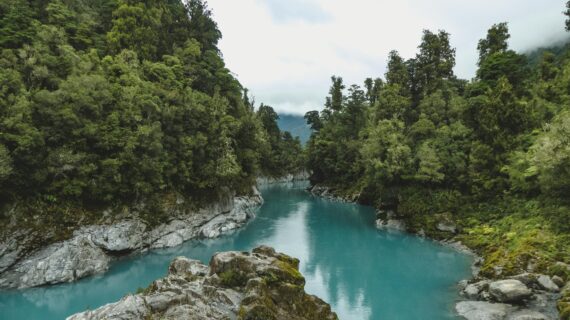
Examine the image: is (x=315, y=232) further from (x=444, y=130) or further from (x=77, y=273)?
(x=77, y=273)

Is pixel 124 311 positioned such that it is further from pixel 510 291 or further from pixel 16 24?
pixel 16 24

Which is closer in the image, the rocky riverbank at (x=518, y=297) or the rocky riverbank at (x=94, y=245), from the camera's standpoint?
the rocky riverbank at (x=518, y=297)

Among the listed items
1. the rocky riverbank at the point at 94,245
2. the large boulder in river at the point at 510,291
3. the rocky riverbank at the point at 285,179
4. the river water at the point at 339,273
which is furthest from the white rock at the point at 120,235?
the rocky riverbank at the point at 285,179

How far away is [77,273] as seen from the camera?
2508cm

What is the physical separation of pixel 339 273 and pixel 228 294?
1591cm

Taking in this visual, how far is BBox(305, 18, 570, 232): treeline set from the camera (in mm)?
27469

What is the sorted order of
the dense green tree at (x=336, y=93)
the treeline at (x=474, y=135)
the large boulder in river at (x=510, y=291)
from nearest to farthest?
the large boulder in river at (x=510, y=291) < the treeline at (x=474, y=135) < the dense green tree at (x=336, y=93)

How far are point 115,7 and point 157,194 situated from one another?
24349 mm

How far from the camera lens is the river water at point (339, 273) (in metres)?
21.2

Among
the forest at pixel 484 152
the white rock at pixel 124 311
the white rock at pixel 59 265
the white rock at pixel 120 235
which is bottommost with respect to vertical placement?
the white rock at pixel 59 265

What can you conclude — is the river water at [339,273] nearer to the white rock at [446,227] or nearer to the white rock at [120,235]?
the white rock at [120,235]

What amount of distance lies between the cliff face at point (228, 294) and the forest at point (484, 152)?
575 inches

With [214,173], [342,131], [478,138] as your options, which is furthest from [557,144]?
[342,131]

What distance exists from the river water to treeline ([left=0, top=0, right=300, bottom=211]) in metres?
6.80
